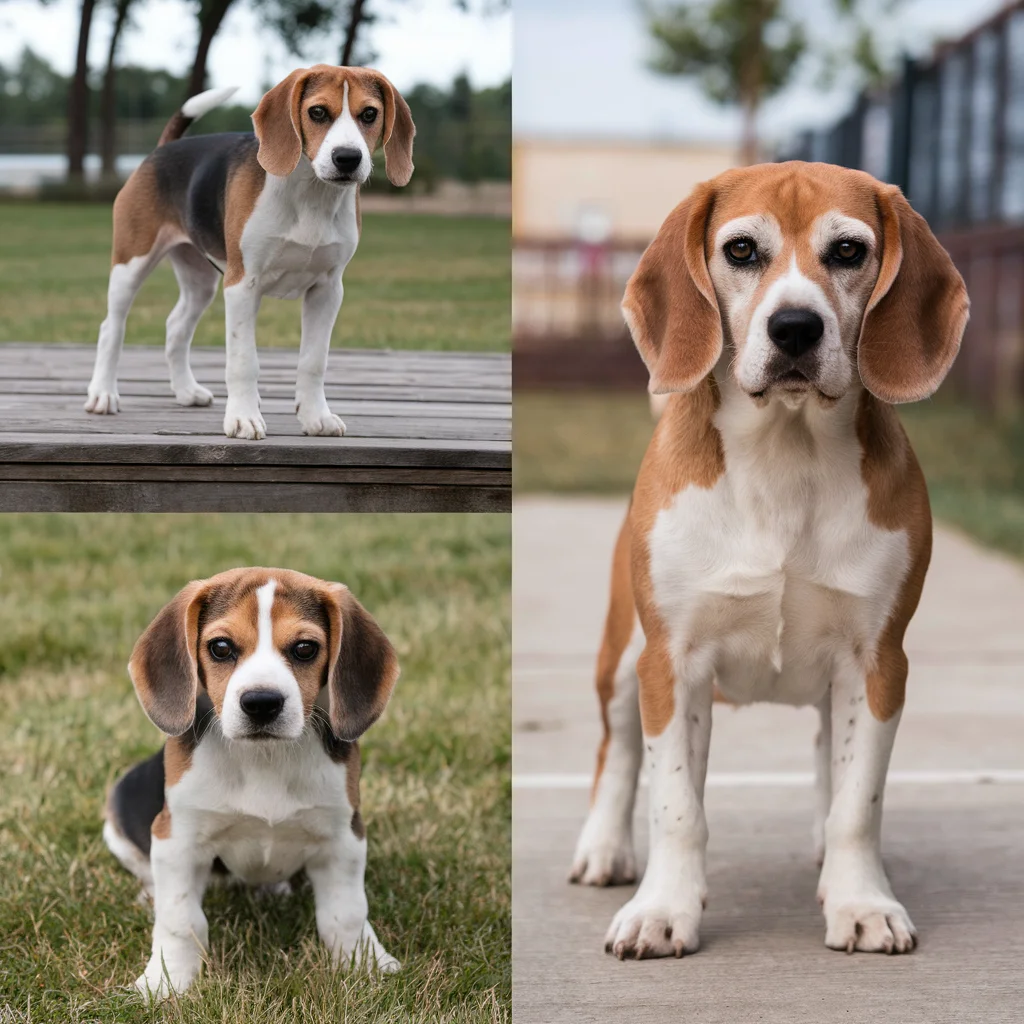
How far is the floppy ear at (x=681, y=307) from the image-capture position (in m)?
2.78

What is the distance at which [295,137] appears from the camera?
2.60 meters

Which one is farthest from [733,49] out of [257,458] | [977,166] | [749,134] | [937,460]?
[257,458]

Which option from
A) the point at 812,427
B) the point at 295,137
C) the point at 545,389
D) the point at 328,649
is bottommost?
the point at 545,389

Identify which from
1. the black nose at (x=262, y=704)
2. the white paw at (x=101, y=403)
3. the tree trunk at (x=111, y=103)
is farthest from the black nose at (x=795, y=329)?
the tree trunk at (x=111, y=103)

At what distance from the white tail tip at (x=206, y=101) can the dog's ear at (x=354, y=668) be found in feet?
3.22

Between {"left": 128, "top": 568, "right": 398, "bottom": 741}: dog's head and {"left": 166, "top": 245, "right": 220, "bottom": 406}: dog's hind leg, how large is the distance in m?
0.48

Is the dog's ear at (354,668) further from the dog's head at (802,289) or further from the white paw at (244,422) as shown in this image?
the dog's head at (802,289)

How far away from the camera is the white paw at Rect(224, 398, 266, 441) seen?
9.00ft

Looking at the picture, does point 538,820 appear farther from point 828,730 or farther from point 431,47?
point 431,47

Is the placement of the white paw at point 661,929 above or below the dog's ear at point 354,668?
below

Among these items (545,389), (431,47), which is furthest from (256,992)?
(545,389)

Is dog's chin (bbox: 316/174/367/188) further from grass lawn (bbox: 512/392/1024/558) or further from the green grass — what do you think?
grass lawn (bbox: 512/392/1024/558)

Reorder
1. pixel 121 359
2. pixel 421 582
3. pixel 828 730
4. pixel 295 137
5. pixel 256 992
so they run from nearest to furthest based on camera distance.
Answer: pixel 295 137 → pixel 256 992 → pixel 121 359 → pixel 828 730 → pixel 421 582

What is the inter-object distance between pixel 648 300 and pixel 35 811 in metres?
2.23
